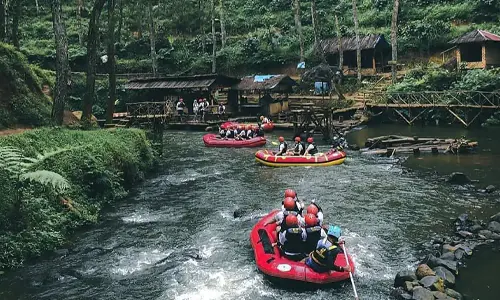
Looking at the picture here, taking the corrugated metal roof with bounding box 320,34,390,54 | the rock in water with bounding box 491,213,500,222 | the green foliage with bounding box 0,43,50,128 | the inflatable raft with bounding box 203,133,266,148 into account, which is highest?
the corrugated metal roof with bounding box 320,34,390,54

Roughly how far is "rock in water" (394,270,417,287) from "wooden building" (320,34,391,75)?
3875 centimetres

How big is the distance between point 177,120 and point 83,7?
123 ft

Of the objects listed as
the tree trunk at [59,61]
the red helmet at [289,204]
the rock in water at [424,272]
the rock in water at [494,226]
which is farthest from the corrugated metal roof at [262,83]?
the rock in water at [424,272]

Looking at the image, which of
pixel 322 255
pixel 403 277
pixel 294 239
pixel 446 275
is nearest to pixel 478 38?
pixel 446 275

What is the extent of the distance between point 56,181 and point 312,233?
21.3ft

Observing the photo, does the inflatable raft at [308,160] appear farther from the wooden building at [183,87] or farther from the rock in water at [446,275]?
the wooden building at [183,87]

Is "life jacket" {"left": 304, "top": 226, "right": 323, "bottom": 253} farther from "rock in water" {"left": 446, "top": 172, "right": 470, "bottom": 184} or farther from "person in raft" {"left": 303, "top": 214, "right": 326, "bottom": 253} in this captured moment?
"rock in water" {"left": 446, "top": 172, "right": 470, "bottom": 184}

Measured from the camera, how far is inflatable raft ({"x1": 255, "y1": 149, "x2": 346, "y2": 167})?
23078 millimetres

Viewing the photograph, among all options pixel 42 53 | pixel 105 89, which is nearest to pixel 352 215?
pixel 105 89

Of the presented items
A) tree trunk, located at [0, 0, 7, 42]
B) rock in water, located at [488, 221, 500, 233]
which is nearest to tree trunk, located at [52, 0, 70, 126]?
tree trunk, located at [0, 0, 7, 42]

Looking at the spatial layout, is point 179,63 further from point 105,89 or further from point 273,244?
point 273,244

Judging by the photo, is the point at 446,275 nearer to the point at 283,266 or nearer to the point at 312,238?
the point at 312,238

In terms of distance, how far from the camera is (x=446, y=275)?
10.6 meters

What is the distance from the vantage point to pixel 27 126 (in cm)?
2273
